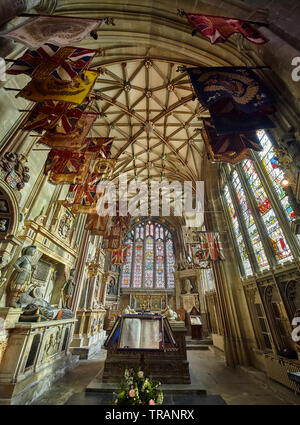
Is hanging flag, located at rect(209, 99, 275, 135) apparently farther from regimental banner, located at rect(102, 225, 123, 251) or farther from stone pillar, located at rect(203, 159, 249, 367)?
regimental banner, located at rect(102, 225, 123, 251)

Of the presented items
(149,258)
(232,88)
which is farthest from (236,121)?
(149,258)

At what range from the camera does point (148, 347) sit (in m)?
3.21

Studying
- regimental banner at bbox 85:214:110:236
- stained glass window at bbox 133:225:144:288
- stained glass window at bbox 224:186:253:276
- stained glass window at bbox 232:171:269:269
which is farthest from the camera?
stained glass window at bbox 133:225:144:288

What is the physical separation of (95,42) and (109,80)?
2274 millimetres

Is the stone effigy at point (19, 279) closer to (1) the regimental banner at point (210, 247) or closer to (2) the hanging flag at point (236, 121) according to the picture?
(2) the hanging flag at point (236, 121)

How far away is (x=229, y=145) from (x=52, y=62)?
4.63 meters

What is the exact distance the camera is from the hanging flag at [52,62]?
3377 mm

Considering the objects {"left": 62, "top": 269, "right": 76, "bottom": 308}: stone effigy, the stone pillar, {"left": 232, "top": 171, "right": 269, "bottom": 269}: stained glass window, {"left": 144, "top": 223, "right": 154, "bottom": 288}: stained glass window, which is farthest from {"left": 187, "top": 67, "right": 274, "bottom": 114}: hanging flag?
{"left": 144, "top": 223, "right": 154, "bottom": 288}: stained glass window

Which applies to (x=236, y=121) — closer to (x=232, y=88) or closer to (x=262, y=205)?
(x=232, y=88)

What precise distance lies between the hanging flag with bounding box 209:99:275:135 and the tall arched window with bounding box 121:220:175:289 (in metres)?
15.5

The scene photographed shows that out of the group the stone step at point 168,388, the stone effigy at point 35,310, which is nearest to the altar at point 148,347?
the stone step at point 168,388

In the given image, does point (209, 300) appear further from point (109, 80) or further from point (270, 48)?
point (109, 80)

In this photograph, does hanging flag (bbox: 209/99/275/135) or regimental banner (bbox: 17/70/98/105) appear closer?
regimental banner (bbox: 17/70/98/105)

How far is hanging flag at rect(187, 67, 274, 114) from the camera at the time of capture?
11.4ft
